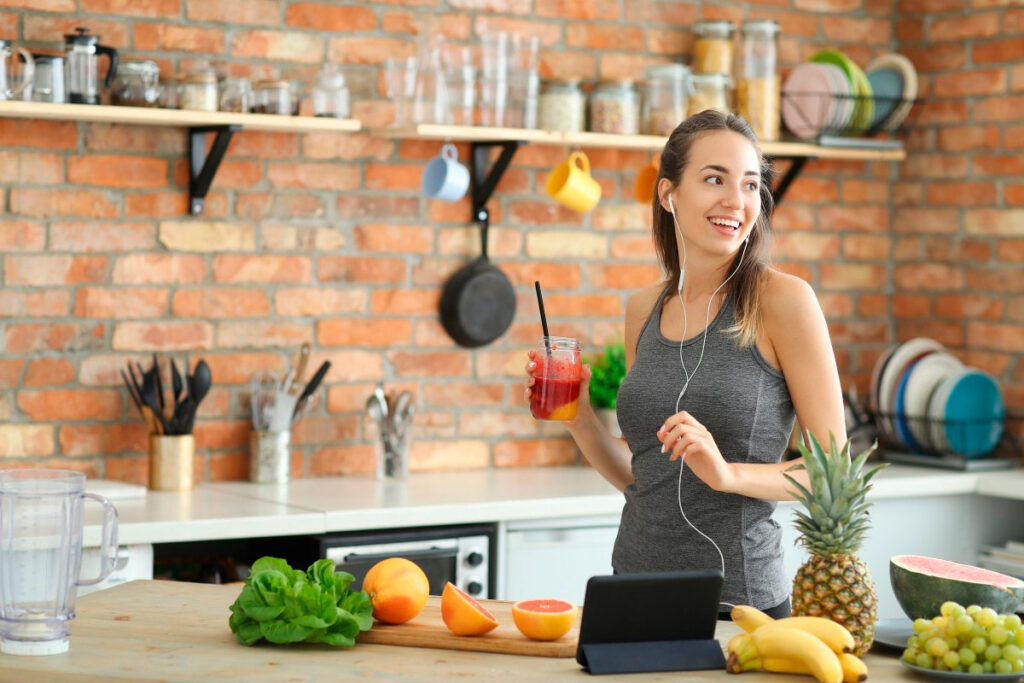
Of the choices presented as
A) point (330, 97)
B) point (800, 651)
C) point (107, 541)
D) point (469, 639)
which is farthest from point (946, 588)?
point (330, 97)

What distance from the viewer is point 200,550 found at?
3.50m

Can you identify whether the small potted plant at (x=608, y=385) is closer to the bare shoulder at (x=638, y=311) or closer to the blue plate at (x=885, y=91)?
the blue plate at (x=885, y=91)

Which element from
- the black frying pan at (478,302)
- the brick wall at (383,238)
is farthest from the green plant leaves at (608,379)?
the black frying pan at (478,302)

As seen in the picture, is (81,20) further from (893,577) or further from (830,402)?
(893,577)

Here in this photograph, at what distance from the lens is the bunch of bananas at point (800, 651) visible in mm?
1744

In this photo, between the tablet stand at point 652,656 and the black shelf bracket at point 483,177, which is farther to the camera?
the black shelf bracket at point 483,177

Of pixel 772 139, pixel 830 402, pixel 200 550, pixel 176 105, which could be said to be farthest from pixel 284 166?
pixel 830 402

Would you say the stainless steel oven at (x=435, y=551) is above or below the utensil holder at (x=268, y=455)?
below

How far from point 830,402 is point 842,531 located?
0.44 metres

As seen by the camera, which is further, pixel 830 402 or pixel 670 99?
pixel 670 99

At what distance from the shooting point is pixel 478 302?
13.0 ft

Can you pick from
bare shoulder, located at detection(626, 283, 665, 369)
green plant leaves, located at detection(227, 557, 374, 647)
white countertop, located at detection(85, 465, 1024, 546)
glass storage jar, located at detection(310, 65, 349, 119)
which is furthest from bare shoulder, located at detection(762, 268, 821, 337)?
glass storage jar, located at detection(310, 65, 349, 119)

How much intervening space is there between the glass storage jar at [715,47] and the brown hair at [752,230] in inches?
63.5

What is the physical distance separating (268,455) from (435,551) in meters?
0.57
